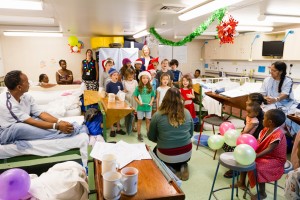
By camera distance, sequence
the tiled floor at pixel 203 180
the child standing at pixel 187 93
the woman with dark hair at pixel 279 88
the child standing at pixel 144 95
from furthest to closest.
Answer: the child standing at pixel 187 93
the child standing at pixel 144 95
the woman with dark hair at pixel 279 88
the tiled floor at pixel 203 180

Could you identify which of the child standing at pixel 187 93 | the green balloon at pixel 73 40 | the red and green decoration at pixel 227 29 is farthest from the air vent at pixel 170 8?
the green balloon at pixel 73 40

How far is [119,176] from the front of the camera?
3.48 feet

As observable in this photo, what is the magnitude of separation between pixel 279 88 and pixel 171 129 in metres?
2.07

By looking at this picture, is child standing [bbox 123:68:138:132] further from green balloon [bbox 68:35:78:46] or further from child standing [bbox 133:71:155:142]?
green balloon [bbox 68:35:78:46]

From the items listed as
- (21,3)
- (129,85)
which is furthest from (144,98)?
(21,3)

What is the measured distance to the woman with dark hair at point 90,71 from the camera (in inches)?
232

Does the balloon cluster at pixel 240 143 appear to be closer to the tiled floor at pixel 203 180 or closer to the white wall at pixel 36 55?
the tiled floor at pixel 203 180

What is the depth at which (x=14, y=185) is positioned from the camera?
1.10 meters

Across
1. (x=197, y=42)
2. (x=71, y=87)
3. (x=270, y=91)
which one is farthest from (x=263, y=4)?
(x=197, y=42)

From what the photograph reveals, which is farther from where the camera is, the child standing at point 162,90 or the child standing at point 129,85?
the child standing at point 129,85

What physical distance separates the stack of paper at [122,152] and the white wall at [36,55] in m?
7.08

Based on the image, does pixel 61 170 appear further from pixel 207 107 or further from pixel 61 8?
pixel 207 107

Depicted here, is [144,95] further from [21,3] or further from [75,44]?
[75,44]

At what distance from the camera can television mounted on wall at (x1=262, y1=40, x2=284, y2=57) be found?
18.3 ft
